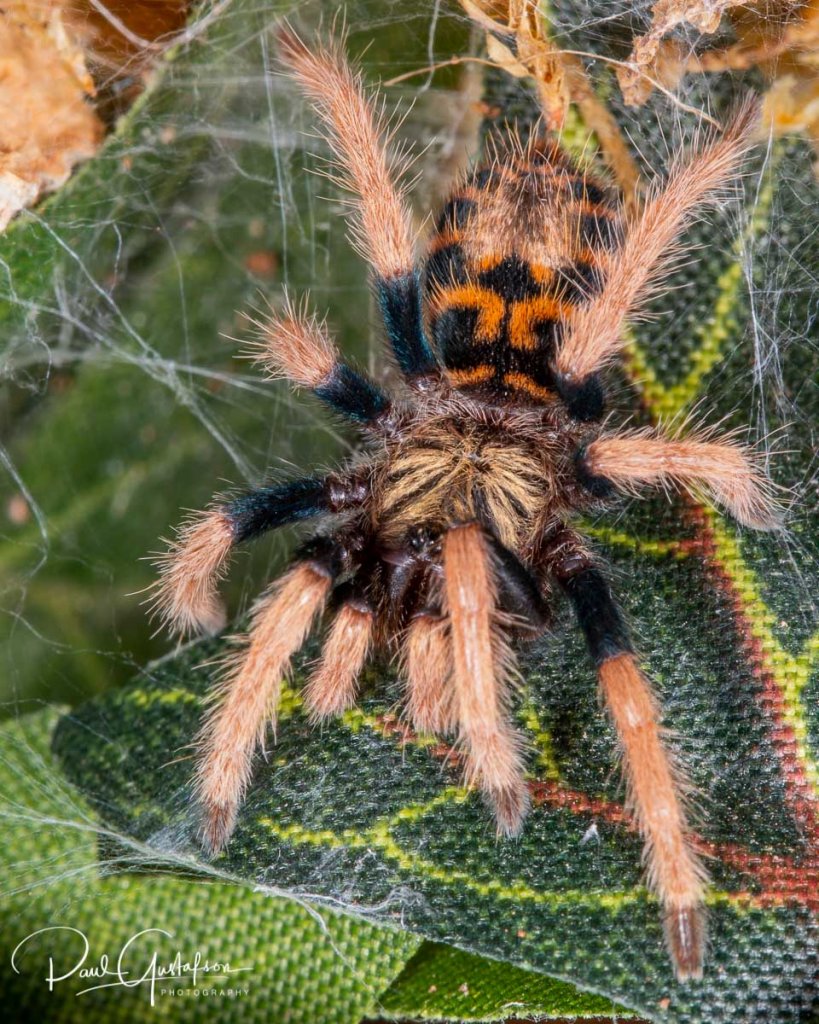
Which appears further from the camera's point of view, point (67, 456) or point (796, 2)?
point (67, 456)

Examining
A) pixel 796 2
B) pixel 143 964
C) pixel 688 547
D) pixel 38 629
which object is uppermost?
pixel 796 2

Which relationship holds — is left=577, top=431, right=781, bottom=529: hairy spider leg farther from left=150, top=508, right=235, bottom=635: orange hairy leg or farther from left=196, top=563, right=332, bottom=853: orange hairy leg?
left=150, top=508, right=235, bottom=635: orange hairy leg

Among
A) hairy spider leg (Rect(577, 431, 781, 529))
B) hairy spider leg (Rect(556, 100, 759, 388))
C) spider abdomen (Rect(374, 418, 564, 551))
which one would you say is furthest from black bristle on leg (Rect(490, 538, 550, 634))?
hairy spider leg (Rect(556, 100, 759, 388))

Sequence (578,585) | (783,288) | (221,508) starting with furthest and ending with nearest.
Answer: (783,288)
(221,508)
(578,585)

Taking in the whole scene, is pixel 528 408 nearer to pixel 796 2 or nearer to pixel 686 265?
pixel 686 265

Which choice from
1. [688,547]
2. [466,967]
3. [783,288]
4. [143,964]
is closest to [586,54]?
[783,288]

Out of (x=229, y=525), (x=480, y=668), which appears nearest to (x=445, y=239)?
(x=229, y=525)

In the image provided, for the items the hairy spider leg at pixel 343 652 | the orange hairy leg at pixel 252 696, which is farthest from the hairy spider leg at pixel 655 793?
the orange hairy leg at pixel 252 696
